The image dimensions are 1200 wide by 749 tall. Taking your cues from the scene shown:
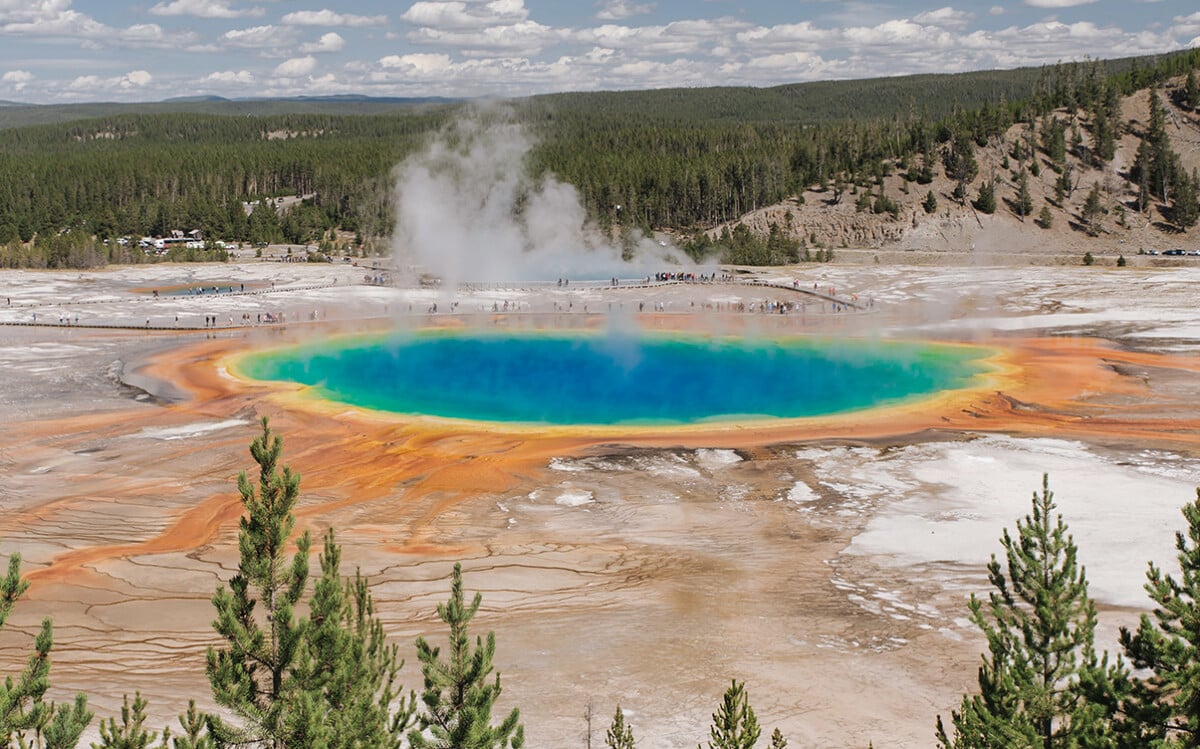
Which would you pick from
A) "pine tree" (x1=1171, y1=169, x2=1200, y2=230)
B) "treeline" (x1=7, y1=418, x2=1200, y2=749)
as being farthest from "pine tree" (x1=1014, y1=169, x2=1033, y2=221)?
"treeline" (x1=7, y1=418, x2=1200, y2=749)

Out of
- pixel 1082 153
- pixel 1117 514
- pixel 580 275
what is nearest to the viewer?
pixel 1117 514

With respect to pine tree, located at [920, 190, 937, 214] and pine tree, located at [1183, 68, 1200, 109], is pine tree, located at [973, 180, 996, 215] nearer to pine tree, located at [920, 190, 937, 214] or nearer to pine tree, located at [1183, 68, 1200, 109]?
pine tree, located at [920, 190, 937, 214]

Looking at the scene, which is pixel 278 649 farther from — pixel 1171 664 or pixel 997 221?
pixel 997 221

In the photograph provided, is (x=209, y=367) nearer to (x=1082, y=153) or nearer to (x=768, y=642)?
(x=768, y=642)

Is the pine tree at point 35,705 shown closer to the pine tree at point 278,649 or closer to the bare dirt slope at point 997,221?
the pine tree at point 278,649

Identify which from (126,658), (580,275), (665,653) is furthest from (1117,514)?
(580,275)

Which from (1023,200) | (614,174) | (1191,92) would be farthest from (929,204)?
(1191,92)
